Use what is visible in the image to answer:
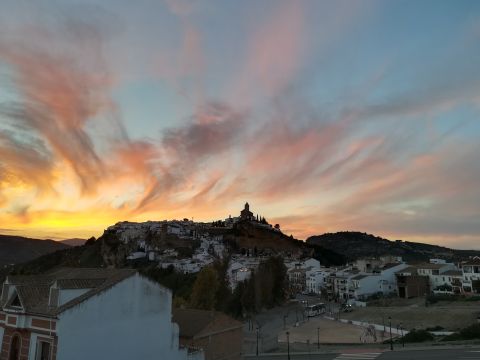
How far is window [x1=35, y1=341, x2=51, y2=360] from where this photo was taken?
20.2 m

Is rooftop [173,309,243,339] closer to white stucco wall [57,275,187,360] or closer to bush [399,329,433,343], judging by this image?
white stucco wall [57,275,187,360]

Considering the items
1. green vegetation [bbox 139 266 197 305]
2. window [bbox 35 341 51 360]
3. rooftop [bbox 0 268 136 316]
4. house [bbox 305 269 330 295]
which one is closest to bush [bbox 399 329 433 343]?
rooftop [bbox 0 268 136 316]

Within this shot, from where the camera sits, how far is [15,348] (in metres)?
21.7

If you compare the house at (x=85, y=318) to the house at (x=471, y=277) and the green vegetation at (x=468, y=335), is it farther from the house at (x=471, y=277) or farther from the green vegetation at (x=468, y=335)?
the house at (x=471, y=277)

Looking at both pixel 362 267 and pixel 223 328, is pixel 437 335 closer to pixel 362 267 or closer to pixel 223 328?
pixel 223 328

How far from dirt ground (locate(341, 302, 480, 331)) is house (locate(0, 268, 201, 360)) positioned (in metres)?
47.5

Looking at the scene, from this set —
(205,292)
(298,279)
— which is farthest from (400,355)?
(298,279)

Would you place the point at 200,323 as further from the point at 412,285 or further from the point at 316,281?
the point at 316,281

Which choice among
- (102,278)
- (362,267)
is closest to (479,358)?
(102,278)

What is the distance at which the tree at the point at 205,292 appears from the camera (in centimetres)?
6975

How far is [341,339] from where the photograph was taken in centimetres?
5828

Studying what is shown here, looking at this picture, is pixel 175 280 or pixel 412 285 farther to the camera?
pixel 175 280

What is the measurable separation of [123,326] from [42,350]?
4048 millimetres

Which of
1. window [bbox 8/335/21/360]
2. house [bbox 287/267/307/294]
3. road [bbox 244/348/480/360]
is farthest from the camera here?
house [bbox 287/267/307/294]
